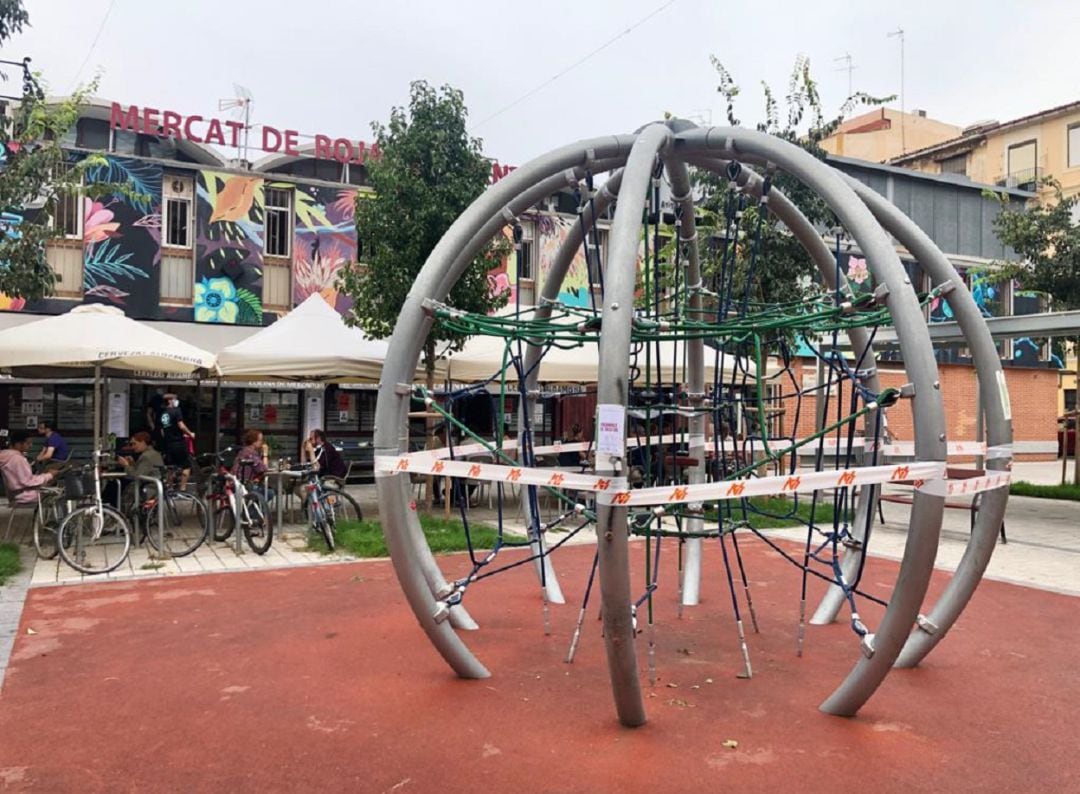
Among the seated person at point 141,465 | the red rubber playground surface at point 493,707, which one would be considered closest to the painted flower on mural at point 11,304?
the seated person at point 141,465

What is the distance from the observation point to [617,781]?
3.75 meters

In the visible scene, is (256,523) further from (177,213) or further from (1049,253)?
(1049,253)

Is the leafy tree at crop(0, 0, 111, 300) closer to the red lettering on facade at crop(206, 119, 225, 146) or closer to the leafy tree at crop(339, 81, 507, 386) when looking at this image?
the leafy tree at crop(339, 81, 507, 386)

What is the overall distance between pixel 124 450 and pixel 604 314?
944 centimetres

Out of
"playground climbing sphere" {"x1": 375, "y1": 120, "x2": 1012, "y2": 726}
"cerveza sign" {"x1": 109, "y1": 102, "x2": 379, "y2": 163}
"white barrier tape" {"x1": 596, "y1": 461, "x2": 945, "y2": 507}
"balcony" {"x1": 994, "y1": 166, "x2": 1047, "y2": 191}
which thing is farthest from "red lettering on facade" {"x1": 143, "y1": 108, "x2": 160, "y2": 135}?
"balcony" {"x1": 994, "y1": 166, "x2": 1047, "y2": 191}

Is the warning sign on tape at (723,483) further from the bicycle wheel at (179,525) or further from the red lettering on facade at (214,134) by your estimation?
the red lettering on facade at (214,134)

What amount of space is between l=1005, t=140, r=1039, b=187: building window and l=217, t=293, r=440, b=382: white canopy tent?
29902mm

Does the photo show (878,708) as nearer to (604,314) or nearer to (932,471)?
(932,471)

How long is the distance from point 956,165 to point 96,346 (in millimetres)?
34238

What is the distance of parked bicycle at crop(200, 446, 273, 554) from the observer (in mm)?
9023

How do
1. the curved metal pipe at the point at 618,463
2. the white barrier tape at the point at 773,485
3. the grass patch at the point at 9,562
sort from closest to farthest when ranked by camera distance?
the curved metal pipe at the point at 618,463
the white barrier tape at the point at 773,485
the grass patch at the point at 9,562

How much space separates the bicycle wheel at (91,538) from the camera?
316 inches

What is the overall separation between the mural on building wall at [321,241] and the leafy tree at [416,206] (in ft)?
18.9

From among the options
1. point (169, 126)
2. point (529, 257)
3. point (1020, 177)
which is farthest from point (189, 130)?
point (1020, 177)
